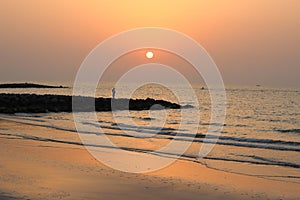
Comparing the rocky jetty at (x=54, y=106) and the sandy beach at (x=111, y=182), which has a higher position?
the rocky jetty at (x=54, y=106)

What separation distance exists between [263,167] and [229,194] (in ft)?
16.8

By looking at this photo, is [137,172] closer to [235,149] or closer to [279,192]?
[279,192]

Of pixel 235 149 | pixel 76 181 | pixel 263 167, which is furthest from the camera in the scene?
pixel 235 149

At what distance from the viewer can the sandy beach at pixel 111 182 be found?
1080 cm

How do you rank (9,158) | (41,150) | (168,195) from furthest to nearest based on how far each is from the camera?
(41,150)
(9,158)
(168,195)

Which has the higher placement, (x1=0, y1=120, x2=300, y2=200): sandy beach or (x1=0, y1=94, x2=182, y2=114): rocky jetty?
(x1=0, y1=94, x2=182, y2=114): rocky jetty

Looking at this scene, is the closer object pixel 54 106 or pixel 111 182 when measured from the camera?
pixel 111 182

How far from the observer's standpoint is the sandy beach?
1080cm

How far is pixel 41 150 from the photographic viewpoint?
58.0ft

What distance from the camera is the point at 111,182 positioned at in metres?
12.3

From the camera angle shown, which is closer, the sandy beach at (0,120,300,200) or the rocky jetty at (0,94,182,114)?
the sandy beach at (0,120,300,200)

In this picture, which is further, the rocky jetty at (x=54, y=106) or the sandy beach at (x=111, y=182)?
the rocky jetty at (x=54, y=106)

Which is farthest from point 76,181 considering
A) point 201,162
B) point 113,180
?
point 201,162

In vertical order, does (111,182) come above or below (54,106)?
below
